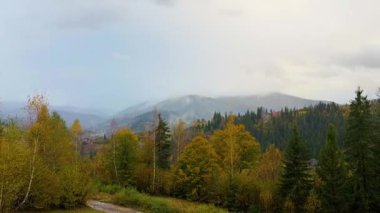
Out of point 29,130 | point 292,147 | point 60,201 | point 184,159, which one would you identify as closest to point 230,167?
point 184,159

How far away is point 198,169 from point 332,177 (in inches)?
836

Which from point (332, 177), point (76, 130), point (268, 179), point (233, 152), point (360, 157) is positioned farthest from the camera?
point (76, 130)

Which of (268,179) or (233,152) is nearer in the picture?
(268,179)

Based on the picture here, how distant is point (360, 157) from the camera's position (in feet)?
152

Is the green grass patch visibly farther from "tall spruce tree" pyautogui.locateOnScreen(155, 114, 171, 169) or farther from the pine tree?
the pine tree

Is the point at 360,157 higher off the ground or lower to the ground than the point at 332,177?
higher

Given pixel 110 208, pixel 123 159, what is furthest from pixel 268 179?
pixel 123 159

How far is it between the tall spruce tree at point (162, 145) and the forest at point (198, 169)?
17 cm

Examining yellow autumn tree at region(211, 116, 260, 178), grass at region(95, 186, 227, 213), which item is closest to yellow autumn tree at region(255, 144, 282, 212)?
yellow autumn tree at region(211, 116, 260, 178)

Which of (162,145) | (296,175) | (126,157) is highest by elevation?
(162,145)

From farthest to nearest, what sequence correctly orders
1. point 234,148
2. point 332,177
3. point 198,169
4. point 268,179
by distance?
1. point 198,169
2. point 234,148
3. point 268,179
4. point 332,177

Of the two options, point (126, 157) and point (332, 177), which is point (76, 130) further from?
point (332, 177)

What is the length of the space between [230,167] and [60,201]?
27073 millimetres

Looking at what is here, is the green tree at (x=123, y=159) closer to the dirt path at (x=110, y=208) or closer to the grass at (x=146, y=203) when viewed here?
the grass at (x=146, y=203)
